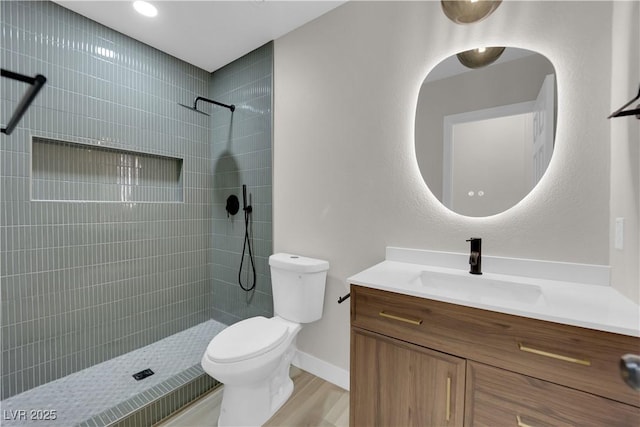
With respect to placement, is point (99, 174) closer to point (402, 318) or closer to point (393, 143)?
point (393, 143)

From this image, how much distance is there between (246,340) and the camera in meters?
1.49

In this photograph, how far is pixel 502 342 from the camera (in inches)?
35.9

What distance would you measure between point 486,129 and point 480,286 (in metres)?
0.80

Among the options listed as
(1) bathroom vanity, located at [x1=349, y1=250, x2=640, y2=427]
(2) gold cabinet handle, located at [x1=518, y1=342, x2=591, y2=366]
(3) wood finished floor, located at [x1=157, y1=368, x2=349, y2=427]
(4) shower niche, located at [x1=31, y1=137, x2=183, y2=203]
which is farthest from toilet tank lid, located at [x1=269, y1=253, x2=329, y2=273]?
(4) shower niche, located at [x1=31, y1=137, x2=183, y2=203]

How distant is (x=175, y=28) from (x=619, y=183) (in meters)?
2.71

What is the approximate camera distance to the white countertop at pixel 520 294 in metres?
0.81

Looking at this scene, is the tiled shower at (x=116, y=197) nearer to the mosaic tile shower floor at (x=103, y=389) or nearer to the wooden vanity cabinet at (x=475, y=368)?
the mosaic tile shower floor at (x=103, y=389)

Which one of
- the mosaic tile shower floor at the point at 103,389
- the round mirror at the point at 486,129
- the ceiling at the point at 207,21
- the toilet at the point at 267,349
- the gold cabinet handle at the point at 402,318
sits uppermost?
the ceiling at the point at 207,21

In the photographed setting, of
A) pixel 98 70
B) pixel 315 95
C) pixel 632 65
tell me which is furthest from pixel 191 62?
pixel 632 65

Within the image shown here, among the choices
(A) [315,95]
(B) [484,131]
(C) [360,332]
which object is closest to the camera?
(C) [360,332]

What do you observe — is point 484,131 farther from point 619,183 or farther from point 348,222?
point 348,222

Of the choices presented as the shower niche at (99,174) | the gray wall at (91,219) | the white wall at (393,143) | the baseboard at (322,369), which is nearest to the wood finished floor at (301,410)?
the baseboard at (322,369)

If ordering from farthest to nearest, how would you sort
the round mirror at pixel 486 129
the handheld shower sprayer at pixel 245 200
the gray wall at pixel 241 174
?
the handheld shower sprayer at pixel 245 200 < the gray wall at pixel 241 174 < the round mirror at pixel 486 129

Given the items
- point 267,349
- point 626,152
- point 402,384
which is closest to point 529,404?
point 402,384
